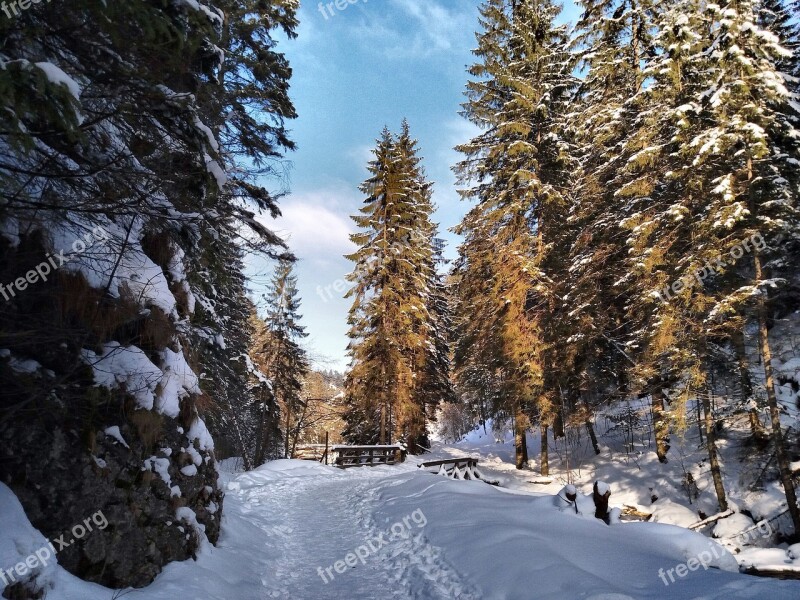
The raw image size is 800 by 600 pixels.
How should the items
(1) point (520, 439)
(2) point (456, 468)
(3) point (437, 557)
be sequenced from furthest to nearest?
1. (1) point (520, 439)
2. (2) point (456, 468)
3. (3) point (437, 557)

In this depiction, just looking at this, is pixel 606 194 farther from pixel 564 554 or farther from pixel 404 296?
pixel 564 554

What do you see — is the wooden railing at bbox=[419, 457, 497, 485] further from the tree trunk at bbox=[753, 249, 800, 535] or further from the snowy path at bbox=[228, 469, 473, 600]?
the tree trunk at bbox=[753, 249, 800, 535]

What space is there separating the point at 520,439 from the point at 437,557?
12.1 m

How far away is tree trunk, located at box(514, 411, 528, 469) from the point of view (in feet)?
53.0

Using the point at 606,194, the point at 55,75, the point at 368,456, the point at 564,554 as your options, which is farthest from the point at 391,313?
the point at 55,75

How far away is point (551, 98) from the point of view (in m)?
17.5

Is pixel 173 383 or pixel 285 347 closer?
pixel 173 383

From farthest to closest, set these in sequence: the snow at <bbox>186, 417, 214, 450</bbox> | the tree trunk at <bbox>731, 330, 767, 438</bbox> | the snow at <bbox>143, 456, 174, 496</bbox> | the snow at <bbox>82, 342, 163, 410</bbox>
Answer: the tree trunk at <bbox>731, 330, 767, 438</bbox> → the snow at <bbox>186, 417, 214, 450</bbox> → the snow at <bbox>143, 456, 174, 496</bbox> → the snow at <bbox>82, 342, 163, 410</bbox>

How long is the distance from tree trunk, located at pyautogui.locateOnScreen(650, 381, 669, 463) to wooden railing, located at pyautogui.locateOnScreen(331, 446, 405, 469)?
1005 centimetres

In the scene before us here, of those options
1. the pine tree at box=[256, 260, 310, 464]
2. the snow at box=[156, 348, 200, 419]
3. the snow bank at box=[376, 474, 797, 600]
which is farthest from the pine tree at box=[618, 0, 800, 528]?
the pine tree at box=[256, 260, 310, 464]

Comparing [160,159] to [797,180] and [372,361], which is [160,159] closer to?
[797,180]

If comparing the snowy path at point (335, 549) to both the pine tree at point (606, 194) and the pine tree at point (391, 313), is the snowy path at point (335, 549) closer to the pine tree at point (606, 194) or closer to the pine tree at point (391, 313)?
the pine tree at point (391, 313)

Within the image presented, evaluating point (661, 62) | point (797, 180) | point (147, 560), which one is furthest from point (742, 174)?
point (147, 560)

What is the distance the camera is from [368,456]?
59.8 ft
